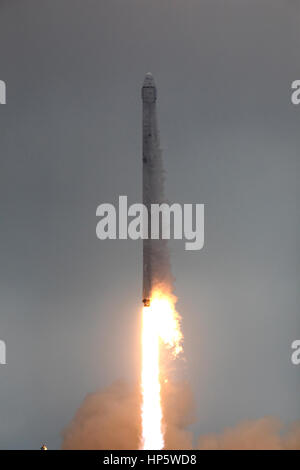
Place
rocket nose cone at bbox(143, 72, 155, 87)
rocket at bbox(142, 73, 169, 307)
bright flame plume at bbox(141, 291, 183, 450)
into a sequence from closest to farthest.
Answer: rocket at bbox(142, 73, 169, 307) < rocket nose cone at bbox(143, 72, 155, 87) < bright flame plume at bbox(141, 291, 183, 450)

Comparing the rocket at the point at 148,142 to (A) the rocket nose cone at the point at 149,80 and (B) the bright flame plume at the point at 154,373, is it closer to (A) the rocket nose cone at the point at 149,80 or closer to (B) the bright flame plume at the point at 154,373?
(A) the rocket nose cone at the point at 149,80

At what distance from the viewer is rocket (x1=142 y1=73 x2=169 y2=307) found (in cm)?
13762

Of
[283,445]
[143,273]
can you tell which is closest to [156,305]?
[143,273]

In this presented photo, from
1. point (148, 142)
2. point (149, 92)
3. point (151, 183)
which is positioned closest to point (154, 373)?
point (151, 183)

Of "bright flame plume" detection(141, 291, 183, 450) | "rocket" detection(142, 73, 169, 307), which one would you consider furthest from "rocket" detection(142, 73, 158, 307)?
"bright flame plume" detection(141, 291, 183, 450)

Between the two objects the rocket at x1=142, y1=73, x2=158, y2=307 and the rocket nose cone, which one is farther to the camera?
the rocket nose cone

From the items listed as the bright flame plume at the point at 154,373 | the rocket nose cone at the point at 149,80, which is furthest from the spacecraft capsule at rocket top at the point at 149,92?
the bright flame plume at the point at 154,373

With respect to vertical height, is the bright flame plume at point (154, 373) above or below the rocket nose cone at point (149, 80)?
below

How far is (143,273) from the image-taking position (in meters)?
138

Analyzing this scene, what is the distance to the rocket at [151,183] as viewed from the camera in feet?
452

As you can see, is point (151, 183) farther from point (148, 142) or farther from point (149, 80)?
point (149, 80)

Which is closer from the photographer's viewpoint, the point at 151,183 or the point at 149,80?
the point at 151,183

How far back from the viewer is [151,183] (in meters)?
138

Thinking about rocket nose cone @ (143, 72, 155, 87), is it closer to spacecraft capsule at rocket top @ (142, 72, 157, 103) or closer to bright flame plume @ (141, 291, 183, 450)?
spacecraft capsule at rocket top @ (142, 72, 157, 103)
